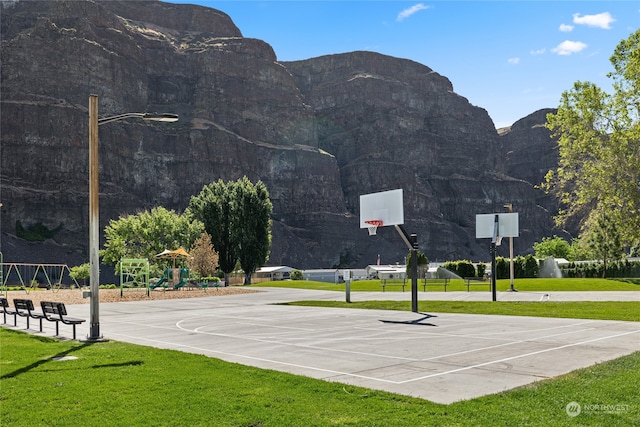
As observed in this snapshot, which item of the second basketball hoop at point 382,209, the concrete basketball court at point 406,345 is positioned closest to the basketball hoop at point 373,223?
the second basketball hoop at point 382,209

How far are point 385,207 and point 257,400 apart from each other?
20.2m

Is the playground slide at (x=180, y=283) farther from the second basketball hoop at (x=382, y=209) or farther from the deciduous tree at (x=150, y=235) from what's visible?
the second basketball hoop at (x=382, y=209)

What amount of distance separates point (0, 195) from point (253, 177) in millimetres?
74510

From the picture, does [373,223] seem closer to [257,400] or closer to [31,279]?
[257,400]

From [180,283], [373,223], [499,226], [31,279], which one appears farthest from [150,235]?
[31,279]

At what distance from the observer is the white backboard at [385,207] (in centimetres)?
2750

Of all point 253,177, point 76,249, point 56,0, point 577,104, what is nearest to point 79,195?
point 76,249

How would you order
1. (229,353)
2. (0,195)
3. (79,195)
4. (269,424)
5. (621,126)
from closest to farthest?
(269,424) → (229,353) → (621,126) → (0,195) → (79,195)

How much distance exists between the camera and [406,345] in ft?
50.6

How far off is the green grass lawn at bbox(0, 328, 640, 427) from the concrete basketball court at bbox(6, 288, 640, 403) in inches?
28.0

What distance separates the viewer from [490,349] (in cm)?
1424

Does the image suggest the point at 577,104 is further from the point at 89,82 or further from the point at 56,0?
the point at 56,0

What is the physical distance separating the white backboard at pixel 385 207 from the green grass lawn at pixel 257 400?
52.5 ft

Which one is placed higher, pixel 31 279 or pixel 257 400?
pixel 257 400
